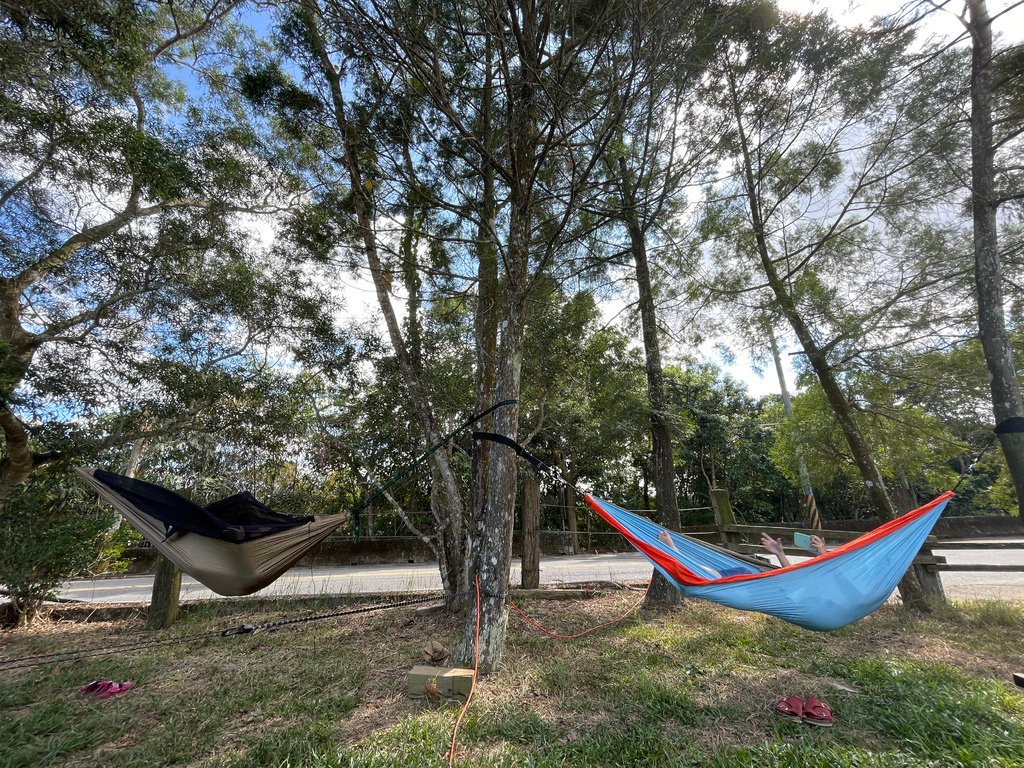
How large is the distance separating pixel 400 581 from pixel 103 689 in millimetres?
3612

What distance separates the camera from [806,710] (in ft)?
6.77

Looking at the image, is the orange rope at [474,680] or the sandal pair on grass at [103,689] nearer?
the orange rope at [474,680]

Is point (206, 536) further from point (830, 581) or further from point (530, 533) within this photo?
point (830, 581)

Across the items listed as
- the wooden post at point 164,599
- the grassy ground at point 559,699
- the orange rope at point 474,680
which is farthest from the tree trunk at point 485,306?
the wooden post at point 164,599

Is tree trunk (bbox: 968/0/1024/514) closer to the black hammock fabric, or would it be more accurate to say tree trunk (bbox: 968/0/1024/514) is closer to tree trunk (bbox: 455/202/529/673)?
tree trunk (bbox: 455/202/529/673)

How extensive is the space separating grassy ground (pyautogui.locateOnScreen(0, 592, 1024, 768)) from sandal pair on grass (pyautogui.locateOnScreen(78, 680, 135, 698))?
0.06 m

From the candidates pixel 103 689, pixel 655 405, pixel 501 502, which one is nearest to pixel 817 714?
pixel 501 502

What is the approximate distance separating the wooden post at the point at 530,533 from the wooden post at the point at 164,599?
328 cm

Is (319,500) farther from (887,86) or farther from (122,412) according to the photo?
(887,86)

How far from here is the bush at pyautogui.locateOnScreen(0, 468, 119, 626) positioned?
3.78 metres

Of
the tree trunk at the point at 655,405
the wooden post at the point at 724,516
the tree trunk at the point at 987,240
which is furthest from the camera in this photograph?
the wooden post at the point at 724,516

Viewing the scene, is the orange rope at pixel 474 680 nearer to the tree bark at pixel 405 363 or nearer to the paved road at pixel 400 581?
the tree bark at pixel 405 363

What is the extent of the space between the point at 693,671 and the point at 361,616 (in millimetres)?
3034

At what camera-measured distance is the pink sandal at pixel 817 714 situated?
2.00 metres
